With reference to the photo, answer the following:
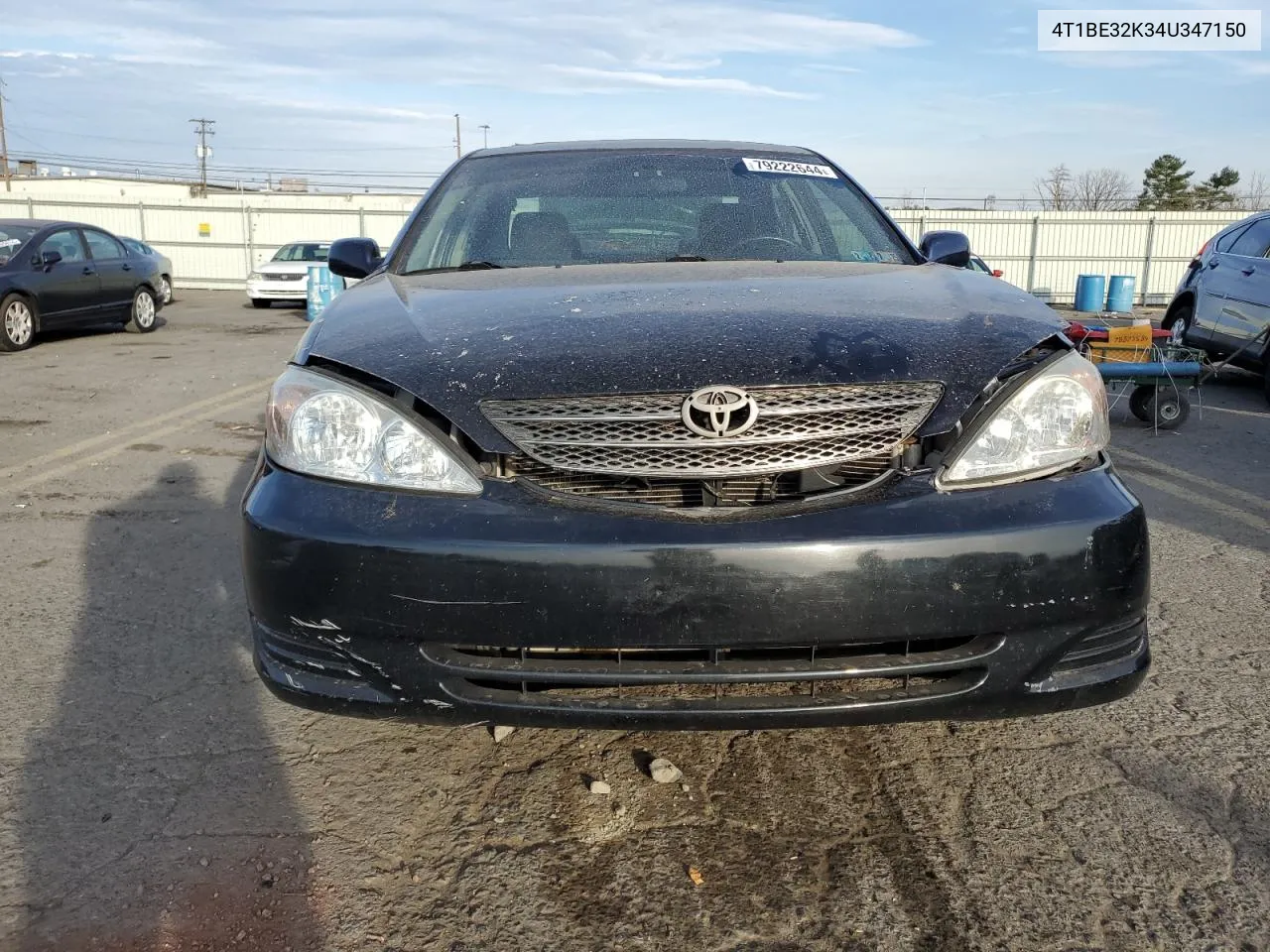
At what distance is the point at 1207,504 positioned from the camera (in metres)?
5.00

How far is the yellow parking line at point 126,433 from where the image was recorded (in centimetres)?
588

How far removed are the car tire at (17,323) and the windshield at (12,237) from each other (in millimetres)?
529

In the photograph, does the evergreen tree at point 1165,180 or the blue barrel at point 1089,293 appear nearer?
the blue barrel at point 1089,293

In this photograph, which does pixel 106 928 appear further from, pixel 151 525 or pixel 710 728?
pixel 151 525

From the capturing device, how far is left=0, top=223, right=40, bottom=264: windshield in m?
11.9

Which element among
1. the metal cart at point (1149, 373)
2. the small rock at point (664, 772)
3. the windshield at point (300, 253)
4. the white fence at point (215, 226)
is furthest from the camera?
the white fence at point (215, 226)

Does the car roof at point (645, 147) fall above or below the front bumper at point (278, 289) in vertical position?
above

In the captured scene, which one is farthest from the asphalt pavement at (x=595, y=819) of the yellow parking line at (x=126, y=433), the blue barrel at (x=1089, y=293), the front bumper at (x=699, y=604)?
the blue barrel at (x=1089, y=293)

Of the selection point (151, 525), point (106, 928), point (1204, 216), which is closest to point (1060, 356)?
point (106, 928)

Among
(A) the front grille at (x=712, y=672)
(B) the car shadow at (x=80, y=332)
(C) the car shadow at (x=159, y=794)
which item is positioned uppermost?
(A) the front grille at (x=712, y=672)

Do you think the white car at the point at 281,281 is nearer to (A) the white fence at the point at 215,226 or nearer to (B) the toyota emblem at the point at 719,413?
(A) the white fence at the point at 215,226

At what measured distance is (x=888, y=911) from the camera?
1.94 meters

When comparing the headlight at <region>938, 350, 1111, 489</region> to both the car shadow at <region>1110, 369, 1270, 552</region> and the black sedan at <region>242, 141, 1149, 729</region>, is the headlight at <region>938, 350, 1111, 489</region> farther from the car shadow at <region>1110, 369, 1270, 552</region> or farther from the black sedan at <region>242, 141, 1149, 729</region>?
the car shadow at <region>1110, 369, 1270, 552</region>

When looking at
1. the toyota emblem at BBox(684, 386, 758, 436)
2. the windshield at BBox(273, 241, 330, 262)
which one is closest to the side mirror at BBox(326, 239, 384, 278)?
the toyota emblem at BBox(684, 386, 758, 436)
